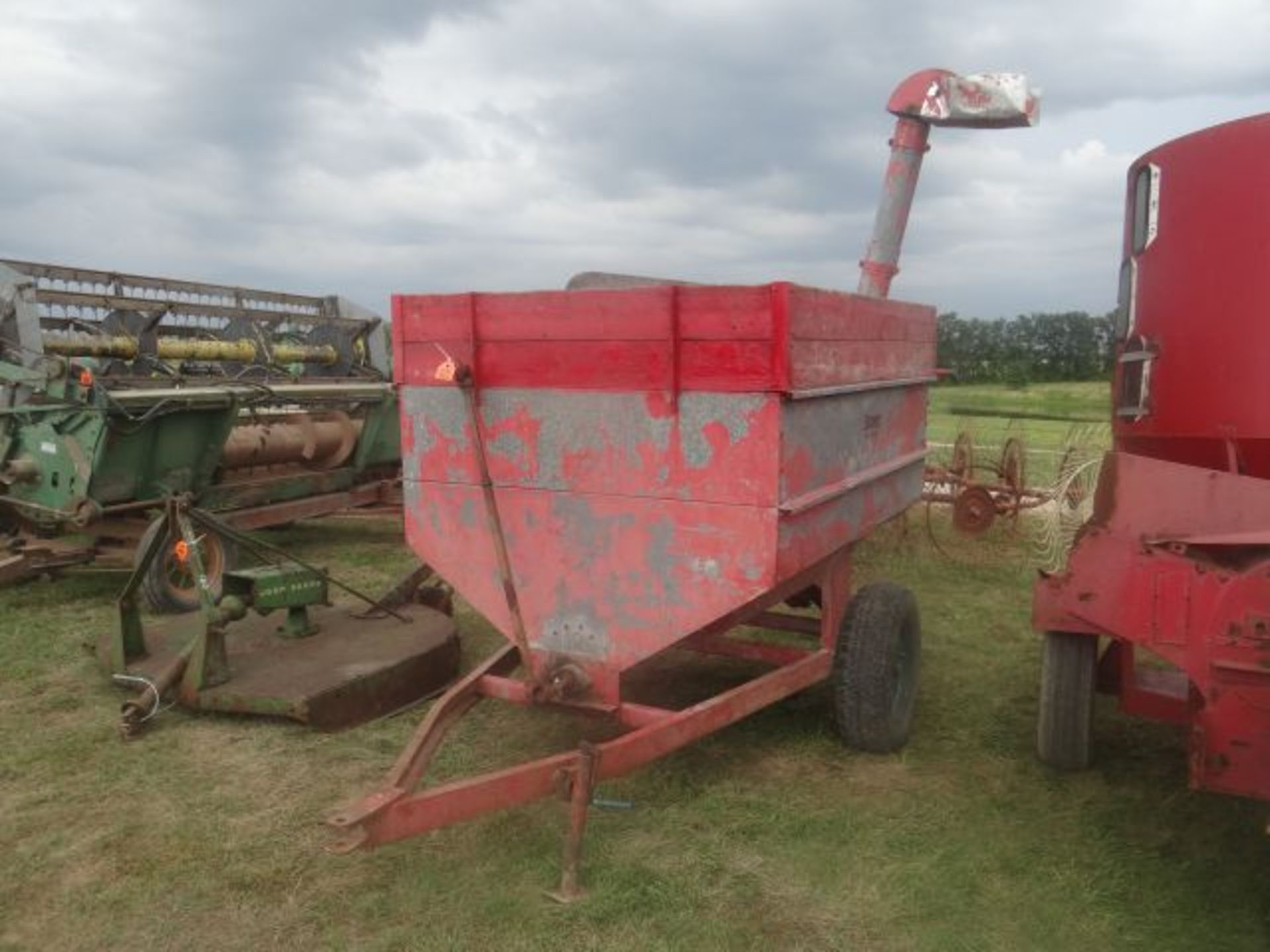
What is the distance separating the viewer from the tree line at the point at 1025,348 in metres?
26.1

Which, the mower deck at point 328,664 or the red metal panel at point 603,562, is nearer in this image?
the red metal panel at point 603,562

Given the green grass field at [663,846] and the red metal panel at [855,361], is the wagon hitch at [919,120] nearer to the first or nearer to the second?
the red metal panel at [855,361]

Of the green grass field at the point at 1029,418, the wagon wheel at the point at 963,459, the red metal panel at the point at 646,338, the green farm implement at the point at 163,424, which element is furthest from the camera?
the green grass field at the point at 1029,418

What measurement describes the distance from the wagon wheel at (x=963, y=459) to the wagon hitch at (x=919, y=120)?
4.99 feet

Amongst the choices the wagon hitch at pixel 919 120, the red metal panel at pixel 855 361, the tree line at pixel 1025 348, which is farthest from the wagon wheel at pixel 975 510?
the tree line at pixel 1025 348

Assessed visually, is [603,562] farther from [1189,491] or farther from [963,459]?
[963,459]

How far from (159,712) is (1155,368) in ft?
14.0

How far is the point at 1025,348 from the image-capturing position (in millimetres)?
26562

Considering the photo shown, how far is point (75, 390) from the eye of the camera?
6.20 meters

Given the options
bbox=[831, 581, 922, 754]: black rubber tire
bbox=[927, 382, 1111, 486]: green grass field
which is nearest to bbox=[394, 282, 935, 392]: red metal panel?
bbox=[831, 581, 922, 754]: black rubber tire

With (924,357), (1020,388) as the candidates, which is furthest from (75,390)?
(1020,388)

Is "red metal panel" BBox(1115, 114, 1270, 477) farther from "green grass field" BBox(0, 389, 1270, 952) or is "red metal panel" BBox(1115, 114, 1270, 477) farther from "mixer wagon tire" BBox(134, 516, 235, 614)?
"mixer wagon tire" BBox(134, 516, 235, 614)

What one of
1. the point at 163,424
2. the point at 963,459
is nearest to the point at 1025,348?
the point at 963,459

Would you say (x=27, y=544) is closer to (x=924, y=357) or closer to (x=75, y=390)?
(x=75, y=390)
